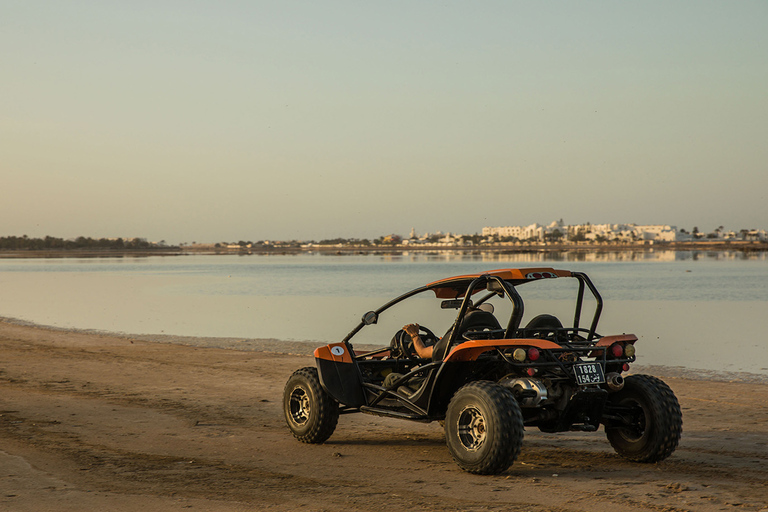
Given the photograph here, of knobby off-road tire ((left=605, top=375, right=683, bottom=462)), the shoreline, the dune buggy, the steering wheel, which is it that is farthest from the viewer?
the shoreline

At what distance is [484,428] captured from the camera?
6.61 m

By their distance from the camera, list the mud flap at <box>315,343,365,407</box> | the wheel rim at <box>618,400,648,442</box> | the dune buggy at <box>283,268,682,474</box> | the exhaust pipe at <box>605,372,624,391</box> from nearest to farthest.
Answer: the dune buggy at <box>283,268,682,474</box>
the exhaust pipe at <box>605,372,624,391</box>
the wheel rim at <box>618,400,648,442</box>
the mud flap at <box>315,343,365,407</box>

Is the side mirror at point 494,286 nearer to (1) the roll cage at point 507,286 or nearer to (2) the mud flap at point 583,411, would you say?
(1) the roll cage at point 507,286

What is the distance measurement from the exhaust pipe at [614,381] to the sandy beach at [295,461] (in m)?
0.75

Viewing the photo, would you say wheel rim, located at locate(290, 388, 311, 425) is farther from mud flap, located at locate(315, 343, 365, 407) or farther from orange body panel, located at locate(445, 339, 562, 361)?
orange body panel, located at locate(445, 339, 562, 361)

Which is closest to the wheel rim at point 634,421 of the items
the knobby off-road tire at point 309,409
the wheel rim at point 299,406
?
the knobby off-road tire at point 309,409

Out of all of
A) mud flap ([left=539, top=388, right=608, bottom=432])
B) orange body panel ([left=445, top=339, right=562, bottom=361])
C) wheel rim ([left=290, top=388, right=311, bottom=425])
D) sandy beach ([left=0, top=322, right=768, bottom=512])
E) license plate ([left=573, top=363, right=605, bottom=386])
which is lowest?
sandy beach ([left=0, top=322, right=768, bottom=512])

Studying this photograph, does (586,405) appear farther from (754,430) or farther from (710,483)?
(754,430)

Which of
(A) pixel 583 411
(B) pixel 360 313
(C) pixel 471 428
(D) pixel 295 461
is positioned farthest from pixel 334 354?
(B) pixel 360 313

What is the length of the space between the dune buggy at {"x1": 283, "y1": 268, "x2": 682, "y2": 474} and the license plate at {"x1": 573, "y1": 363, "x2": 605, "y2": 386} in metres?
0.01

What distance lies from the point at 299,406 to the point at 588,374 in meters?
3.33

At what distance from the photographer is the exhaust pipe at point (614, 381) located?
684 cm

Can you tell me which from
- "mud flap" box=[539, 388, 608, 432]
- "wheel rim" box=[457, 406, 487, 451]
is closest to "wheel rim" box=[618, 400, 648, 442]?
"mud flap" box=[539, 388, 608, 432]

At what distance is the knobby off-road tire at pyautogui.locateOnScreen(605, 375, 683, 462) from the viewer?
702 centimetres
